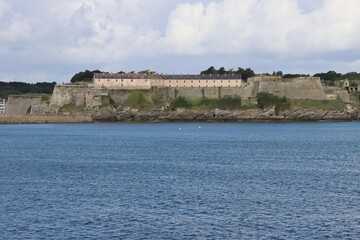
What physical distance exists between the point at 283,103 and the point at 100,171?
48.6 metres

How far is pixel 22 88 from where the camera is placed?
125812mm

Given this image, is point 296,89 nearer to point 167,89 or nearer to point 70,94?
point 167,89

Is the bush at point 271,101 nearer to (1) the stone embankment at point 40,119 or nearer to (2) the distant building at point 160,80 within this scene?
(2) the distant building at point 160,80

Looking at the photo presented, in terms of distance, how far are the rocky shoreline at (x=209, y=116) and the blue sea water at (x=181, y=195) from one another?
38.5 meters

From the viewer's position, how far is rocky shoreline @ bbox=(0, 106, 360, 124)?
75750 millimetres

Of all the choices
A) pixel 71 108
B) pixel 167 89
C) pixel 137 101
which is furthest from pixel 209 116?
pixel 71 108

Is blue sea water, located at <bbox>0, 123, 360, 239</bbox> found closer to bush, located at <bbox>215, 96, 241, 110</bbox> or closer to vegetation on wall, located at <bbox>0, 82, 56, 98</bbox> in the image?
bush, located at <bbox>215, 96, 241, 110</bbox>

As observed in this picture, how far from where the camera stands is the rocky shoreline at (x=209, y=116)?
249 ft

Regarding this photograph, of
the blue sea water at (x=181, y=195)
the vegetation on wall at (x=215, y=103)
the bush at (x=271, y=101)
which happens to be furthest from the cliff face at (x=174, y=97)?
the blue sea water at (x=181, y=195)

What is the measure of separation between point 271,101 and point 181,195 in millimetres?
54382

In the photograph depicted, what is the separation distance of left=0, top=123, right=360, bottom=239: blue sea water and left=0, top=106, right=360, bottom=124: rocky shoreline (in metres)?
38.5

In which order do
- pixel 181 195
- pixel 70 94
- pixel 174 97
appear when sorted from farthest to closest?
pixel 174 97 < pixel 70 94 < pixel 181 195

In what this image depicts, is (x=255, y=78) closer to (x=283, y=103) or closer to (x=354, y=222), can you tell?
(x=283, y=103)

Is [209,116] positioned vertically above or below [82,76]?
below
